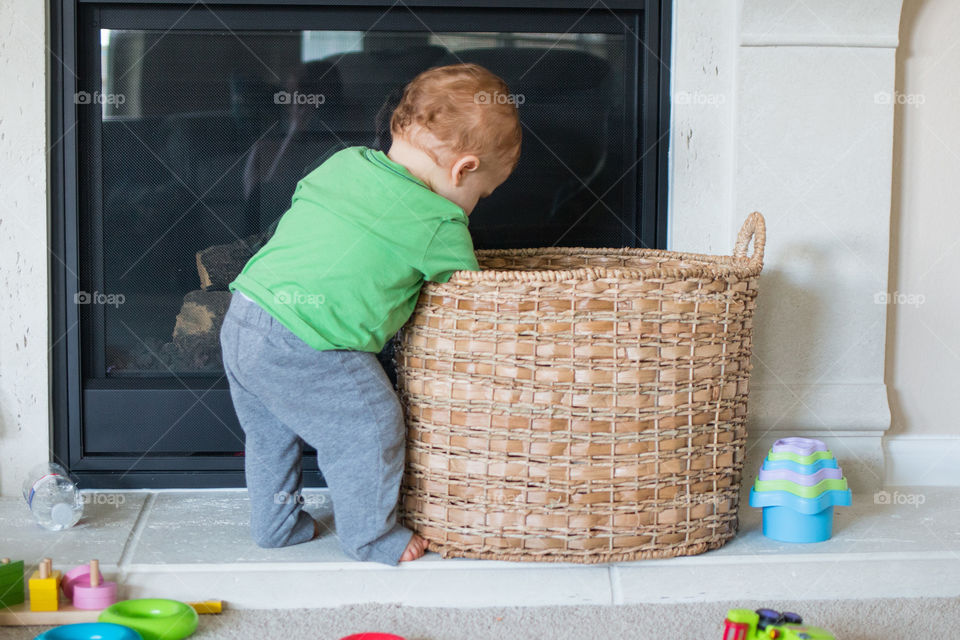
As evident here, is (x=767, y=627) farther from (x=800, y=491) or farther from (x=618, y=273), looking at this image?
(x=618, y=273)

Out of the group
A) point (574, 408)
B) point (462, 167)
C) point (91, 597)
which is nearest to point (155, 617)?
point (91, 597)

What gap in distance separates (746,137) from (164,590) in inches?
45.9

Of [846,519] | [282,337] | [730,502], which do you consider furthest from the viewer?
[846,519]

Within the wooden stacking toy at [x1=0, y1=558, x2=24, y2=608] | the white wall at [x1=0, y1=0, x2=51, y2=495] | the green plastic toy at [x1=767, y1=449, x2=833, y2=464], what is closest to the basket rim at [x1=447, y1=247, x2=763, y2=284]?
the green plastic toy at [x1=767, y1=449, x2=833, y2=464]

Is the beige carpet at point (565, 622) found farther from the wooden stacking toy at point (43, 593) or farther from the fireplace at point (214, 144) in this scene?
the fireplace at point (214, 144)

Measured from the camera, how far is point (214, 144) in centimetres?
170

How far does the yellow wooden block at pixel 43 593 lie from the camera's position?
124 cm

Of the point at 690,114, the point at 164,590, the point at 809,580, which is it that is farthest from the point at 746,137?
the point at 164,590

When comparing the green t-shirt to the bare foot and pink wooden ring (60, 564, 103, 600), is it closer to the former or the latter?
the bare foot

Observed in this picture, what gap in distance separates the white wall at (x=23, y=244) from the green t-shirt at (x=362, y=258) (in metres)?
0.54

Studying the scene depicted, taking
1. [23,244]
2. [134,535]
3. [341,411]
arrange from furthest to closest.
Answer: [23,244], [134,535], [341,411]

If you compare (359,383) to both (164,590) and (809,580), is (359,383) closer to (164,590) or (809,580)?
(164,590)

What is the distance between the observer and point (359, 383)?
132cm

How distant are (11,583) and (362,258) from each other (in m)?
0.62
